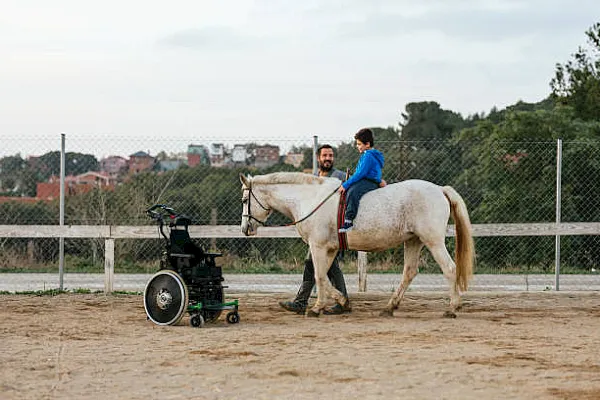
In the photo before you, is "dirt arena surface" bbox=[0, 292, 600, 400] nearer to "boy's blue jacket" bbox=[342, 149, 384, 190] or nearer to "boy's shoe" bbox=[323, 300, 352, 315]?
"boy's shoe" bbox=[323, 300, 352, 315]

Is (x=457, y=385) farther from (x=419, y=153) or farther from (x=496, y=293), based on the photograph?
(x=419, y=153)

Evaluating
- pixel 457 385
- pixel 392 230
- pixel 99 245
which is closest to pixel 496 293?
pixel 392 230

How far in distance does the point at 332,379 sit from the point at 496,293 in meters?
6.70

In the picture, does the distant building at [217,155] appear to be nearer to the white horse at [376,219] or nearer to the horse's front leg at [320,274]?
the white horse at [376,219]

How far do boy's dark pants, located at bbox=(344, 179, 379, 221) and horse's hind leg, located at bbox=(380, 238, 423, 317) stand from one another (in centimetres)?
96

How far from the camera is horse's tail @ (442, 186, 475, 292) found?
977cm

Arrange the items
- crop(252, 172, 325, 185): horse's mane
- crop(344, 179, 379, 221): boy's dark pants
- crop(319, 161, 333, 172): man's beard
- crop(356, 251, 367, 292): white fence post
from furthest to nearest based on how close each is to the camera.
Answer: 1. crop(356, 251, 367, 292): white fence post
2. crop(319, 161, 333, 172): man's beard
3. crop(252, 172, 325, 185): horse's mane
4. crop(344, 179, 379, 221): boy's dark pants

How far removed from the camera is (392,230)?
379 inches

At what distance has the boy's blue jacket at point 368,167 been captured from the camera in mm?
9570

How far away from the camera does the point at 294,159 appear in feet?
47.3

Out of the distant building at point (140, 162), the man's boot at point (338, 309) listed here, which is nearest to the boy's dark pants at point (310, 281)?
the man's boot at point (338, 309)

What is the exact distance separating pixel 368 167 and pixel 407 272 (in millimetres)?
1421

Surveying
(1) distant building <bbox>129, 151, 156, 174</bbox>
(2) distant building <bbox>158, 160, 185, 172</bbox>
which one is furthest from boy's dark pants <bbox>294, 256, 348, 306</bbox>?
(2) distant building <bbox>158, 160, 185, 172</bbox>

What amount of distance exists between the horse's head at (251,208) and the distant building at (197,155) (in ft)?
14.6
